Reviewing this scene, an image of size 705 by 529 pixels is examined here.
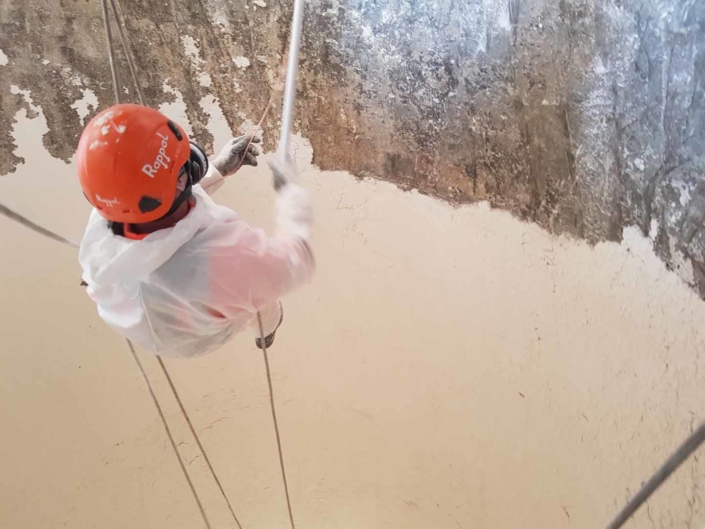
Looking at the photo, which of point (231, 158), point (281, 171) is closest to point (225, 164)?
point (231, 158)

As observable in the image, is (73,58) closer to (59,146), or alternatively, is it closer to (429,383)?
(59,146)

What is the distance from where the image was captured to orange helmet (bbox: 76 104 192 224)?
123 centimetres

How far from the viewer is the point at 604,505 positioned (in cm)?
254

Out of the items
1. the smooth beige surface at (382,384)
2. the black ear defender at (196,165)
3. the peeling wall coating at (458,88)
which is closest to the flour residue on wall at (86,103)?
the peeling wall coating at (458,88)

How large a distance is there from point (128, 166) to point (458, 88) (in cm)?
178

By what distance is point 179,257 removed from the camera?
4.28 ft

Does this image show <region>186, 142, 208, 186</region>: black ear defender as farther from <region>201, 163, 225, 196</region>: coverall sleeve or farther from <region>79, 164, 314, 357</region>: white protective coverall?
<region>201, 163, 225, 196</region>: coverall sleeve

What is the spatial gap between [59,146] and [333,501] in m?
2.56

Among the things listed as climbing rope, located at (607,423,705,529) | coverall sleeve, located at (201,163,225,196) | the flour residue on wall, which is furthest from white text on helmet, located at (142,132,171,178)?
the flour residue on wall

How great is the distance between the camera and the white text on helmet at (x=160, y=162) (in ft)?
4.04

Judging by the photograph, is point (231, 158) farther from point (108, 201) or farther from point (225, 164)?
point (108, 201)

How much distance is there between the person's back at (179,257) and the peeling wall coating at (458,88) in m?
1.38

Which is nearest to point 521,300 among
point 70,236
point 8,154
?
point 70,236

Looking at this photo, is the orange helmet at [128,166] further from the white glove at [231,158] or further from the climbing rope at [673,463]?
the climbing rope at [673,463]
